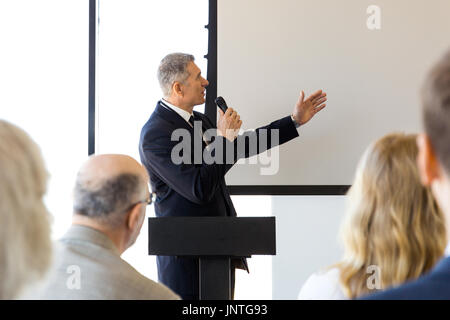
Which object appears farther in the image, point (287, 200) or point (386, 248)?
point (287, 200)

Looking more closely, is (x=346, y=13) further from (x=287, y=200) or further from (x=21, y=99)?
(x=21, y=99)

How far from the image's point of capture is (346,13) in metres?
3.73

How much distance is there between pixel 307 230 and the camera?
3.75 m

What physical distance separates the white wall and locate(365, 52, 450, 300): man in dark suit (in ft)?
9.94

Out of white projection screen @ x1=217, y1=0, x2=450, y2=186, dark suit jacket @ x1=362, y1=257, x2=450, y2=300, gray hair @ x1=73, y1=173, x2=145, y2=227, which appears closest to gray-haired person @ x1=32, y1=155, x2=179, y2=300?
gray hair @ x1=73, y1=173, x2=145, y2=227

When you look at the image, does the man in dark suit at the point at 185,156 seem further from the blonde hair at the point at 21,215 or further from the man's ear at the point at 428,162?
the man's ear at the point at 428,162

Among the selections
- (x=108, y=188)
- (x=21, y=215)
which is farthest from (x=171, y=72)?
(x=21, y=215)

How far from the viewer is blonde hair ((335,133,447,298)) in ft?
4.67

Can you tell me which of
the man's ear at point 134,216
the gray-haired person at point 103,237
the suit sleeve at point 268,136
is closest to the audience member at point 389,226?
the gray-haired person at point 103,237

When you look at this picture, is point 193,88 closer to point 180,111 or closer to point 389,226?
point 180,111
